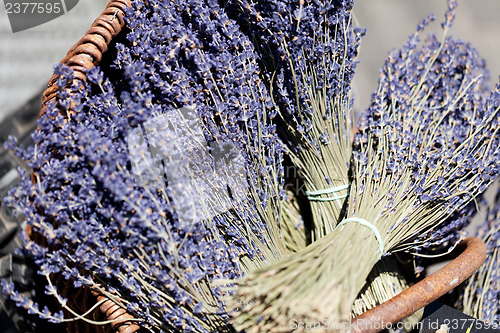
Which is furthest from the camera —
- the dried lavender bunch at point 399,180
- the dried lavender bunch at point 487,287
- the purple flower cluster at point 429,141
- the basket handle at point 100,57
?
the dried lavender bunch at point 487,287

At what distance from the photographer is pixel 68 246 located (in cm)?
76

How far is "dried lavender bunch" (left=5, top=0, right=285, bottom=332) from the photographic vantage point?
74cm

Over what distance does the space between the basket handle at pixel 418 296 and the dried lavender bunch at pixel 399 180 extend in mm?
60

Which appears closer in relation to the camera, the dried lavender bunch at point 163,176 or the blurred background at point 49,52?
the dried lavender bunch at point 163,176

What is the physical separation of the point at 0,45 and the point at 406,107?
1241 millimetres

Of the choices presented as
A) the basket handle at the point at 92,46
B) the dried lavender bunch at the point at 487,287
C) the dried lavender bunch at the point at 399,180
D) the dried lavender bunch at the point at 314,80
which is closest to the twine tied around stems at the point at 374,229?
the dried lavender bunch at the point at 399,180

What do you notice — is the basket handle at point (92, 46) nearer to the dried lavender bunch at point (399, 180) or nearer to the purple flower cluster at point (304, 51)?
the purple flower cluster at point (304, 51)

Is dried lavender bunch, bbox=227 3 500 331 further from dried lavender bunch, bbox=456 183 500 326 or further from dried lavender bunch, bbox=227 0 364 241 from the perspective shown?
dried lavender bunch, bbox=456 183 500 326

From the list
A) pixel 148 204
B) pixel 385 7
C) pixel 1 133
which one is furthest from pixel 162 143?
pixel 385 7

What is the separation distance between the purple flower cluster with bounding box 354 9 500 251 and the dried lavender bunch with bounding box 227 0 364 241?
0.24ft

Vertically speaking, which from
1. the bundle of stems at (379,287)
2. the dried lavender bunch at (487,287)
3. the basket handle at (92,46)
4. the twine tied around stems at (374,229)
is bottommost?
the dried lavender bunch at (487,287)

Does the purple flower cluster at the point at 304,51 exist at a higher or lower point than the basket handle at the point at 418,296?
higher

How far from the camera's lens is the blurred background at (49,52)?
36.7 inches

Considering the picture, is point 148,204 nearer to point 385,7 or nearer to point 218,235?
point 218,235
